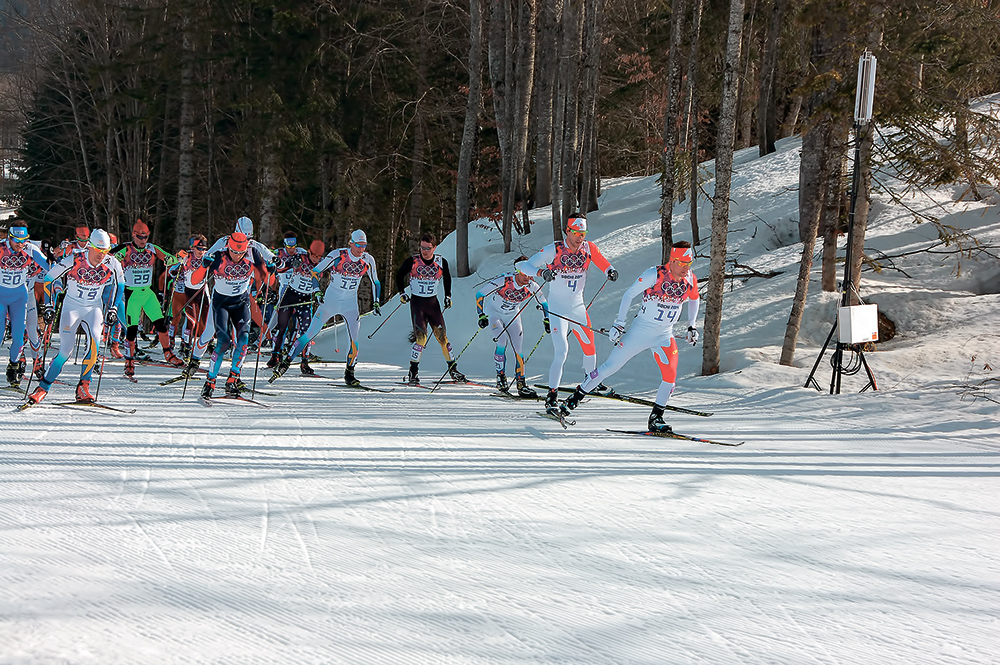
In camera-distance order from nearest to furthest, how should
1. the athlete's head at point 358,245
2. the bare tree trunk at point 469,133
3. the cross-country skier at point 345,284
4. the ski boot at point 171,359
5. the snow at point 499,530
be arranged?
the snow at point 499,530
the cross-country skier at point 345,284
the athlete's head at point 358,245
the ski boot at point 171,359
the bare tree trunk at point 469,133

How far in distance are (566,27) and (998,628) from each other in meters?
22.5

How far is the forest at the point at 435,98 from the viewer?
1297cm

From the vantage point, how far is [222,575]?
14.4ft

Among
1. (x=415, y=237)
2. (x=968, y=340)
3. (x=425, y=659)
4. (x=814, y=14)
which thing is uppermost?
(x=814, y=14)

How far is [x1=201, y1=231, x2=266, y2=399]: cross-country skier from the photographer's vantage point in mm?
10344

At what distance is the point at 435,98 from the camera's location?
25.2 metres

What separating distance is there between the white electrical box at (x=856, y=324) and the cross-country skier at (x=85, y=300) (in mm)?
9087

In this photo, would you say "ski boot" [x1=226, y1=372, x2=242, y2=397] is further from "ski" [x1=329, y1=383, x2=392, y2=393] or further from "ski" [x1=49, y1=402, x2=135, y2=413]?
"ski" [x1=329, y1=383, x2=392, y2=393]

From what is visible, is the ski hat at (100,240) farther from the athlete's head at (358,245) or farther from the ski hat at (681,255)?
the ski hat at (681,255)

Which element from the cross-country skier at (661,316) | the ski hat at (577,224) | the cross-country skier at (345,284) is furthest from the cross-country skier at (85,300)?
the cross-country skier at (661,316)

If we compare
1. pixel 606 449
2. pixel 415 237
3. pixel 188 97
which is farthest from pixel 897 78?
pixel 188 97

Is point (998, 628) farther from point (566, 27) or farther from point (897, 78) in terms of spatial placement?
point (566, 27)

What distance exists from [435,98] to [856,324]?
1739 centimetres

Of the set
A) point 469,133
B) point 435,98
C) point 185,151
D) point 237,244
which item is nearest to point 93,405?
point 237,244
